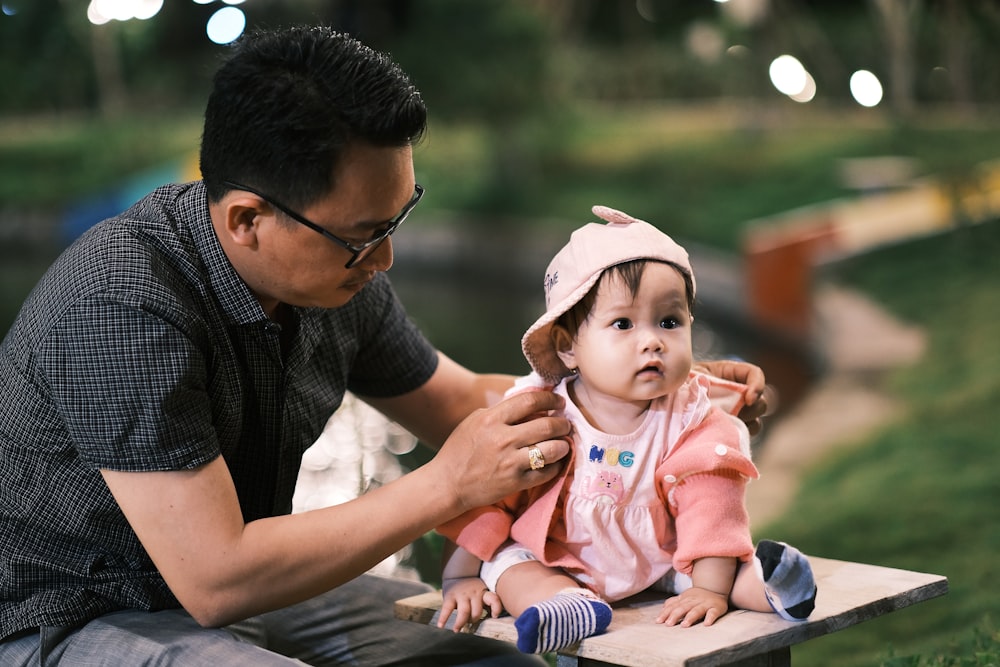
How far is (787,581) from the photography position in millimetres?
1594

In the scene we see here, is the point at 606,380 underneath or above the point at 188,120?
underneath

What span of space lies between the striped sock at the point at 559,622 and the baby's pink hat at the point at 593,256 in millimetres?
376

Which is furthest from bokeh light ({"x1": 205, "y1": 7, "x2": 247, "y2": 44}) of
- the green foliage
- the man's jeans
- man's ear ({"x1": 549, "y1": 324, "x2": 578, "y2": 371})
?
man's ear ({"x1": 549, "y1": 324, "x2": 578, "y2": 371})

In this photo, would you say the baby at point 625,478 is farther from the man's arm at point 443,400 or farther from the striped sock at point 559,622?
the man's arm at point 443,400

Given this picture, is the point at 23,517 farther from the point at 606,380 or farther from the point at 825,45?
the point at 825,45

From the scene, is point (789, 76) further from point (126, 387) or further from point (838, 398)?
point (126, 387)

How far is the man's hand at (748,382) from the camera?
75.4 inches

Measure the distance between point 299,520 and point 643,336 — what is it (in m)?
0.52

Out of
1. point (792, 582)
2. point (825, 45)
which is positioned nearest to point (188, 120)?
point (825, 45)

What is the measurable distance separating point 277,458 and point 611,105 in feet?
29.0

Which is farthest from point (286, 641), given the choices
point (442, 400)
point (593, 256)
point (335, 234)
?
point (593, 256)

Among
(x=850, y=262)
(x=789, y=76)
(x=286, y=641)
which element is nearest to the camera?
(x=286, y=641)

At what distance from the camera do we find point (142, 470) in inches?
64.3

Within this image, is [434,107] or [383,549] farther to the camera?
[434,107]
